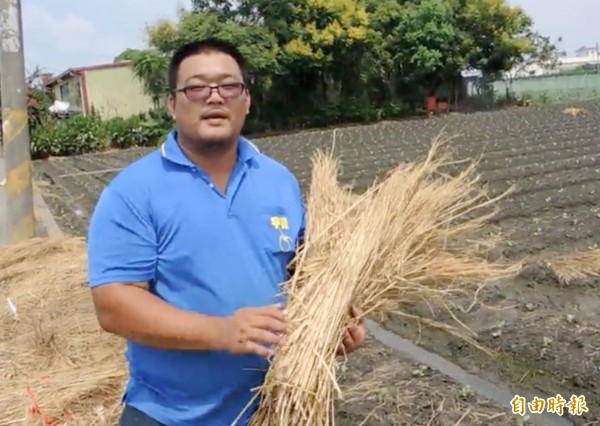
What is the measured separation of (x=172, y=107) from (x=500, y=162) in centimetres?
891

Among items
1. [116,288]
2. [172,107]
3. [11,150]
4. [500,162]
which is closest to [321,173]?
[172,107]

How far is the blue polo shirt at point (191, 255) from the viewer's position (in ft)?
4.82

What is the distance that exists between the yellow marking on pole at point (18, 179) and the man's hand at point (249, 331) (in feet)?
15.4

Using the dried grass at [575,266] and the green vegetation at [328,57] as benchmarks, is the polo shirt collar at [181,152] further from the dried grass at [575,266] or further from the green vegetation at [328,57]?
the green vegetation at [328,57]

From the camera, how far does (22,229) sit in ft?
19.1

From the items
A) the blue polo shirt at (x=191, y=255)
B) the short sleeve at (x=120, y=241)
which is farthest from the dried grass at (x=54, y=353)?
the short sleeve at (x=120, y=241)

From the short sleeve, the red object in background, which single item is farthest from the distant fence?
the short sleeve

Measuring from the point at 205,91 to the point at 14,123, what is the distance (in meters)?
4.41

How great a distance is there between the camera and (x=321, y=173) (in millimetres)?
2180

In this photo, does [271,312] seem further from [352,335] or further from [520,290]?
[520,290]

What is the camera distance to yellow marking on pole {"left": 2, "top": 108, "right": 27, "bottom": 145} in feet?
18.2

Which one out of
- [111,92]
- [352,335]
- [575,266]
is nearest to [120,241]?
[352,335]

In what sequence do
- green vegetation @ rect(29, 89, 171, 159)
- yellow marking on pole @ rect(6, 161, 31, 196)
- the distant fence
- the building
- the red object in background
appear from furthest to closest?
the distant fence, the red object in background, the building, green vegetation @ rect(29, 89, 171, 159), yellow marking on pole @ rect(6, 161, 31, 196)

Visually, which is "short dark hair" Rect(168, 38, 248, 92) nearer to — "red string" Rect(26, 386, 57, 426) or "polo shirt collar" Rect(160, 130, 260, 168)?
"polo shirt collar" Rect(160, 130, 260, 168)
